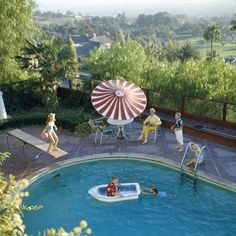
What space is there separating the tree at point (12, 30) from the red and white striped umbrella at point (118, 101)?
570 centimetres

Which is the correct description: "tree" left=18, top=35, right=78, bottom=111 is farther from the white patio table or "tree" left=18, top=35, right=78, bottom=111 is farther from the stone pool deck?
the white patio table

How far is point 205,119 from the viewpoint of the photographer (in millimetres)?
17062

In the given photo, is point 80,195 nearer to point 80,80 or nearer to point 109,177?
point 109,177

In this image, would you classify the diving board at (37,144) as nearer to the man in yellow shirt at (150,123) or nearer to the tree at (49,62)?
the man in yellow shirt at (150,123)

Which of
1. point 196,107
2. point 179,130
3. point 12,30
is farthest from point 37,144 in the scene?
point 196,107

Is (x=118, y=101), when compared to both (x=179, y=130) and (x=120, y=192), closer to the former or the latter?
(x=179, y=130)

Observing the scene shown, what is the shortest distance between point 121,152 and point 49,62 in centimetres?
635

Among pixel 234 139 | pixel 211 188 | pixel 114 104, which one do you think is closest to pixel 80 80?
pixel 114 104

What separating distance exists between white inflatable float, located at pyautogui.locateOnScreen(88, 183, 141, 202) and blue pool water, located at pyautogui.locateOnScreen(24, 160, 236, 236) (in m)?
0.15

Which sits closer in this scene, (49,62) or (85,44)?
(49,62)

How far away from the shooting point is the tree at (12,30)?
1783 centimetres

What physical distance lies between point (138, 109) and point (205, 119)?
3715 mm

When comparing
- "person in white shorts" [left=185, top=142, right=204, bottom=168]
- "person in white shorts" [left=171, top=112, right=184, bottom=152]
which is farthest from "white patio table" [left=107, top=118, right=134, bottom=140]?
"person in white shorts" [left=185, top=142, right=204, bottom=168]

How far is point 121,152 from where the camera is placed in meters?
14.9
